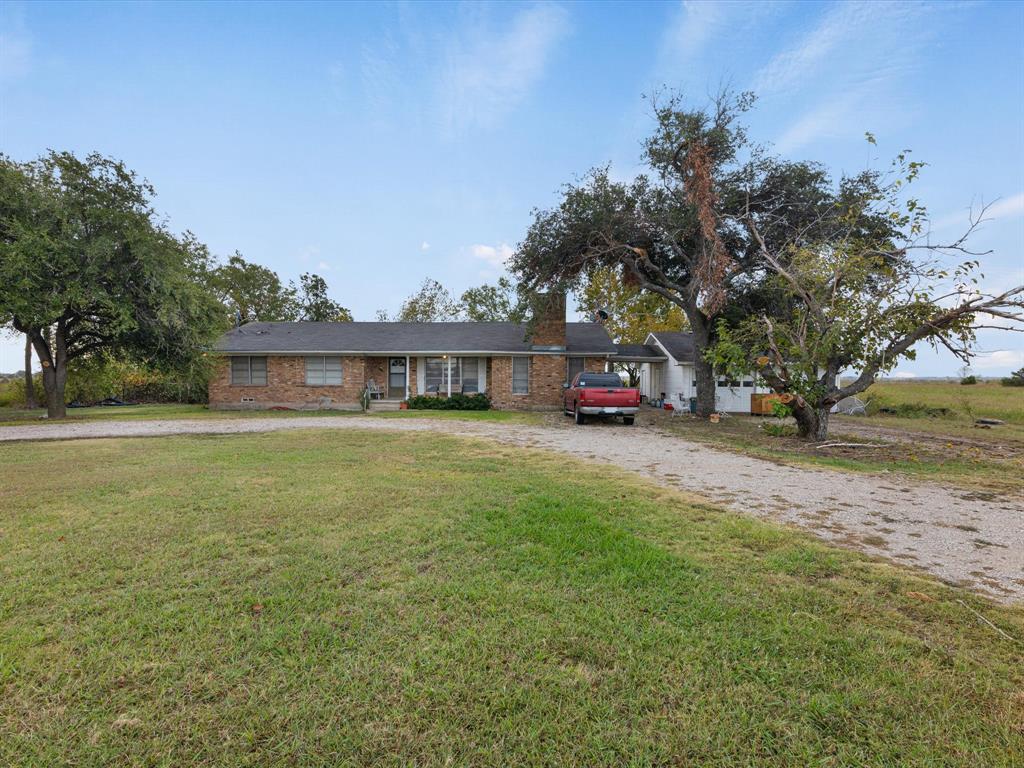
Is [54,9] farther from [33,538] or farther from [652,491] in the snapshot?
[652,491]

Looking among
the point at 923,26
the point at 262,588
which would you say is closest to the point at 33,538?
the point at 262,588

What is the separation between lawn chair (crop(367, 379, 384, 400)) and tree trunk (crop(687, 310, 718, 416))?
13.4 m

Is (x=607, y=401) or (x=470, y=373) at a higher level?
(x=470, y=373)

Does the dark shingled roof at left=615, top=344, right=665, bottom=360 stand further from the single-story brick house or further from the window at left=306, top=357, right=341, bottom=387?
the window at left=306, top=357, right=341, bottom=387

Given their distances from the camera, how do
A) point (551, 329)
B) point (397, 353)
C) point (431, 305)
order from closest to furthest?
point (551, 329) → point (397, 353) → point (431, 305)

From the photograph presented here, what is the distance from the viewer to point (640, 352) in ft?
77.7

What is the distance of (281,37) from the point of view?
36.9ft

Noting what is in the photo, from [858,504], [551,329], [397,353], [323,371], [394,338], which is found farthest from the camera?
[394,338]

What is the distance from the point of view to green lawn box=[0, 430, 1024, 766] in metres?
1.79

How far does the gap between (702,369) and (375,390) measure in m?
13.7

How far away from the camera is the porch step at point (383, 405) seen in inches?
753

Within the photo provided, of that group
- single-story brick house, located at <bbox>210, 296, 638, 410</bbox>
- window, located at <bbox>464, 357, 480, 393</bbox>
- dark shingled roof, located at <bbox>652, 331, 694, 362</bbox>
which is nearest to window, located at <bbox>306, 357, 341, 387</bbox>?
single-story brick house, located at <bbox>210, 296, 638, 410</bbox>

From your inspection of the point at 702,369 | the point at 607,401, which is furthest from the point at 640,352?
the point at 607,401

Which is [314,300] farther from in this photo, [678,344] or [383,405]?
[678,344]
